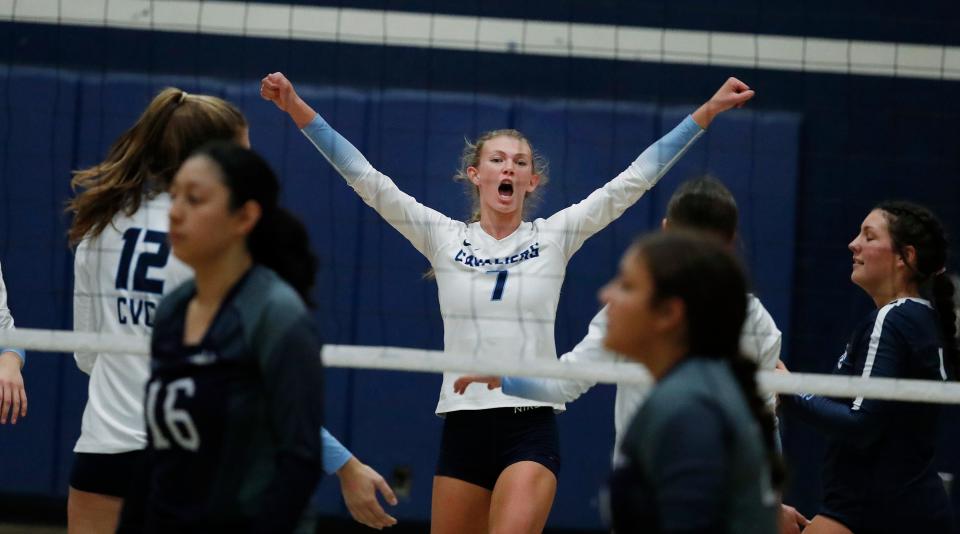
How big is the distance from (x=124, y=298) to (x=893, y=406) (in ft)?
→ 7.79

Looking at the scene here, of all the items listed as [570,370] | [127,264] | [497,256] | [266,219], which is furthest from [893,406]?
[127,264]

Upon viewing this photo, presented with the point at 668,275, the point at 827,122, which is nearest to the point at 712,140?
the point at 827,122

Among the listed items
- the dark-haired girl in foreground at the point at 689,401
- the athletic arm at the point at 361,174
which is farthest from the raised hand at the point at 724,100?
the dark-haired girl in foreground at the point at 689,401

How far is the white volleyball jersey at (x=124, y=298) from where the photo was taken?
3.32m

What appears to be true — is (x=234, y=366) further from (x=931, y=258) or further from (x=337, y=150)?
(x=931, y=258)

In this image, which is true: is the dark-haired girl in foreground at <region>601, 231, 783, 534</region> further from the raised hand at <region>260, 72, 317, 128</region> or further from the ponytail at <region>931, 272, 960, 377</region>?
the raised hand at <region>260, 72, 317, 128</region>

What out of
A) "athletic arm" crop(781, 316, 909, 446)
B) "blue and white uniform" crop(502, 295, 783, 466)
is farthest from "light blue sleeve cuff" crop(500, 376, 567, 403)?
"athletic arm" crop(781, 316, 909, 446)

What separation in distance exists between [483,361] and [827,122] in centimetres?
466

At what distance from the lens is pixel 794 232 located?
743cm

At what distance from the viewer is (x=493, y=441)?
14.1 feet

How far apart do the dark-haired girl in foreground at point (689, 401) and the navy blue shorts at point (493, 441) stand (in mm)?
1945

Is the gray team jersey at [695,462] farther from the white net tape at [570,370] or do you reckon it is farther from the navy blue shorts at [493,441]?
the navy blue shorts at [493,441]

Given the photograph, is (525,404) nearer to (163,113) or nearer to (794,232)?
(163,113)

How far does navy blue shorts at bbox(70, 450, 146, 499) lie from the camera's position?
3361mm
